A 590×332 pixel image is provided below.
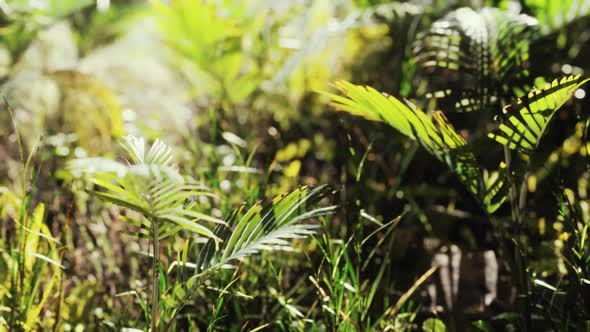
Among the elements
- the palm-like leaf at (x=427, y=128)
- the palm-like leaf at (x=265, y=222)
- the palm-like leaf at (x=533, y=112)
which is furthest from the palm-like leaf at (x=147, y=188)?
the palm-like leaf at (x=533, y=112)

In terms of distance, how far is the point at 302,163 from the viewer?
2293mm

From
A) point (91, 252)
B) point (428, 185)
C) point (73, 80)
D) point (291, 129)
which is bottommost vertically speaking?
point (91, 252)

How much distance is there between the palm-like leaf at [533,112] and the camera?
0.92 m

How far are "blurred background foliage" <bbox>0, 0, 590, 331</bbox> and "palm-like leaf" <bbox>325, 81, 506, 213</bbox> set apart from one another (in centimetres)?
7

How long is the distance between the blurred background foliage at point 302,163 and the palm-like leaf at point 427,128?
7cm

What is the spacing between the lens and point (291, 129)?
2314 millimetres

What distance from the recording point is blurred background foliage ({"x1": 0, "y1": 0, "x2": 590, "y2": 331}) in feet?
3.78

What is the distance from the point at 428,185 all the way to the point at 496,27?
0.90m

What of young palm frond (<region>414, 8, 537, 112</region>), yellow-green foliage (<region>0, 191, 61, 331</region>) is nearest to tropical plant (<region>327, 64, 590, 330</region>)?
young palm frond (<region>414, 8, 537, 112</region>)

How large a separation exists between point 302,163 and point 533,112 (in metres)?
1.38

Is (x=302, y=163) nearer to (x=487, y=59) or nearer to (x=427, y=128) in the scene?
(x=487, y=59)

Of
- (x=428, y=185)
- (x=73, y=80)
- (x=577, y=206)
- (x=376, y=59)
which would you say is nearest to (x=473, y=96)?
(x=577, y=206)

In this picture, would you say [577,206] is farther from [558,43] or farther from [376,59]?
[376,59]

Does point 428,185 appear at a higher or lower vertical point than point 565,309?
higher
